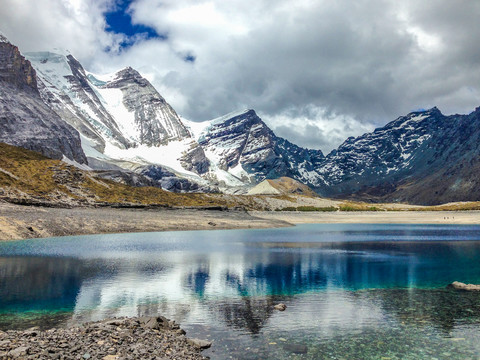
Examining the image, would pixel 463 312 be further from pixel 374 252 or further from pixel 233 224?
pixel 233 224

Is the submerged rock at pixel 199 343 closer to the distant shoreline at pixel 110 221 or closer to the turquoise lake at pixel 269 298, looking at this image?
the turquoise lake at pixel 269 298

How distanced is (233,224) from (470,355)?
114 m

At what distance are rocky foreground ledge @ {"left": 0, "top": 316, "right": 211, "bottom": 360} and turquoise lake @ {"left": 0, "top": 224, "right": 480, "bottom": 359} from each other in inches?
65.3

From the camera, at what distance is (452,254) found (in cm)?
6050

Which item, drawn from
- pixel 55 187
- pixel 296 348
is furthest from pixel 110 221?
pixel 296 348

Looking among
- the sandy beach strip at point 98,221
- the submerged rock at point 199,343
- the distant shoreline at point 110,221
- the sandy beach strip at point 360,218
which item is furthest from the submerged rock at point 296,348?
the sandy beach strip at point 360,218

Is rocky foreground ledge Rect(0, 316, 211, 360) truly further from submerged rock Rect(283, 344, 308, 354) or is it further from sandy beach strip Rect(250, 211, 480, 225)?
sandy beach strip Rect(250, 211, 480, 225)

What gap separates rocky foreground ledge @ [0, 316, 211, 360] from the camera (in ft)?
52.7

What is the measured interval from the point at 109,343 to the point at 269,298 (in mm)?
16471

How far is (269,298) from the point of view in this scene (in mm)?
31922

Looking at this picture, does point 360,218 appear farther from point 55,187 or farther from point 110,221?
point 55,187

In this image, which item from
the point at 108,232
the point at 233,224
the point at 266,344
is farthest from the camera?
the point at 233,224

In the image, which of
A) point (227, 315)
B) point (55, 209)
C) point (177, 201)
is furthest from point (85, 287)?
point (177, 201)

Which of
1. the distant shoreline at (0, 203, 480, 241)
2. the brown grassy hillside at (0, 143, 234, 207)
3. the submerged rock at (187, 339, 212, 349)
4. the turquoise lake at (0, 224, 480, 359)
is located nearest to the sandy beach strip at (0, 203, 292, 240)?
→ the distant shoreline at (0, 203, 480, 241)
